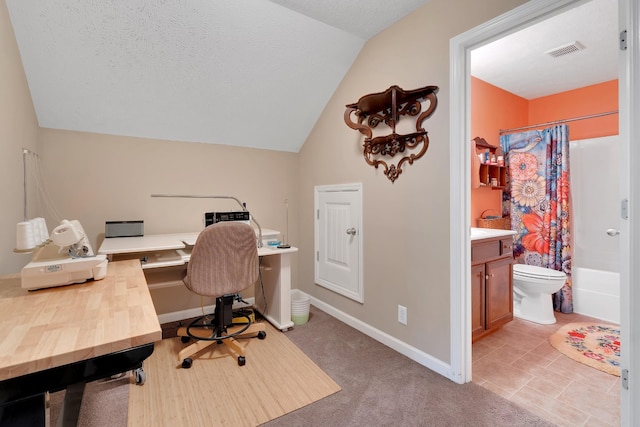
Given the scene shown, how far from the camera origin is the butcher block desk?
0.68m

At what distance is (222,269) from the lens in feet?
6.43

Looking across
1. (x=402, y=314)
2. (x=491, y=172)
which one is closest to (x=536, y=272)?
(x=491, y=172)

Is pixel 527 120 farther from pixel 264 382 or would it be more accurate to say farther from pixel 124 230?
pixel 124 230

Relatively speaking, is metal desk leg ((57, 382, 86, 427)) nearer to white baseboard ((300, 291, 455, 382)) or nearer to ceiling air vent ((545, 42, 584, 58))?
white baseboard ((300, 291, 455, 382))

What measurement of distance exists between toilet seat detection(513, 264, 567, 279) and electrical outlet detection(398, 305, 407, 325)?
1418 mm

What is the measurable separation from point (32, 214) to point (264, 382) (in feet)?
6.04

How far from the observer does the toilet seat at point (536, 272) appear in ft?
8.69

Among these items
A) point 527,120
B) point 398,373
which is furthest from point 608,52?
point 398,373

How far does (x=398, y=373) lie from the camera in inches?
74.4

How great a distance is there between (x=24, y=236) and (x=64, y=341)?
2.47 ft

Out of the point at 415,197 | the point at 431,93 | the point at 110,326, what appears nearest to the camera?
the point at 110,326

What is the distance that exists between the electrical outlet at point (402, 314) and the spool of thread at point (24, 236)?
6.84 feet

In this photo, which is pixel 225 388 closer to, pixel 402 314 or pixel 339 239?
pixel 402 314

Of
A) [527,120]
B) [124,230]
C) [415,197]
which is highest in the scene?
[527,120]
